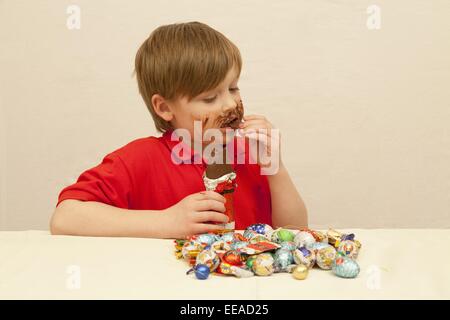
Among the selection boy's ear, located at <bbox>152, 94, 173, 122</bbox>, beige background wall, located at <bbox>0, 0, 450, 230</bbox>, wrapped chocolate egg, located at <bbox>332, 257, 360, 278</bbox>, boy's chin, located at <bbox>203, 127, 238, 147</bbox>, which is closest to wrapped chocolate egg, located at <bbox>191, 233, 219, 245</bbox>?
wrapped chocolate egg, located at <bbox>332, 257, 360, 278</bbox>

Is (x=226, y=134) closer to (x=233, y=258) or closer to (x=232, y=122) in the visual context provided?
(x=232, y=122)

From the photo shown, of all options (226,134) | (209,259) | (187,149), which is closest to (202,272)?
(209,259)

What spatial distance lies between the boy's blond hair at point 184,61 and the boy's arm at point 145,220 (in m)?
0.30

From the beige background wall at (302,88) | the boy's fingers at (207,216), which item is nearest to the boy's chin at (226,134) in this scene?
the boy's fingers at (207,216)

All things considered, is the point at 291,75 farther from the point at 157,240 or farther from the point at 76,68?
the point at 157,240

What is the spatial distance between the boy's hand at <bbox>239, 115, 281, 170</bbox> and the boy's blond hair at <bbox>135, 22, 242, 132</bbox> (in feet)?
0.36

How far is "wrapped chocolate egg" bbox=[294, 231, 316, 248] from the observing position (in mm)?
862

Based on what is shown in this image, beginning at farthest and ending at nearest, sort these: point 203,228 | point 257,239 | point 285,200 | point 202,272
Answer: point 285,200, point 203,228, point 257,239, point 202,272

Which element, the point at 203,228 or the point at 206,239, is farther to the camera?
the point at 203,228

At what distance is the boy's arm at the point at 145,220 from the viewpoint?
1.01 m

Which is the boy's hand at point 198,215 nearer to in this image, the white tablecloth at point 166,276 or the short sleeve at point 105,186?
the white tablecloth at point 166,276

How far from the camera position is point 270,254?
799 millimetres

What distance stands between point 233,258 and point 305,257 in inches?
4.1

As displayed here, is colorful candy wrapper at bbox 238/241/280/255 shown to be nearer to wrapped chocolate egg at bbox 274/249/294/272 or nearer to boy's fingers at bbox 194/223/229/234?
wrapped chocolate egg at bbox 274/249/294/272
